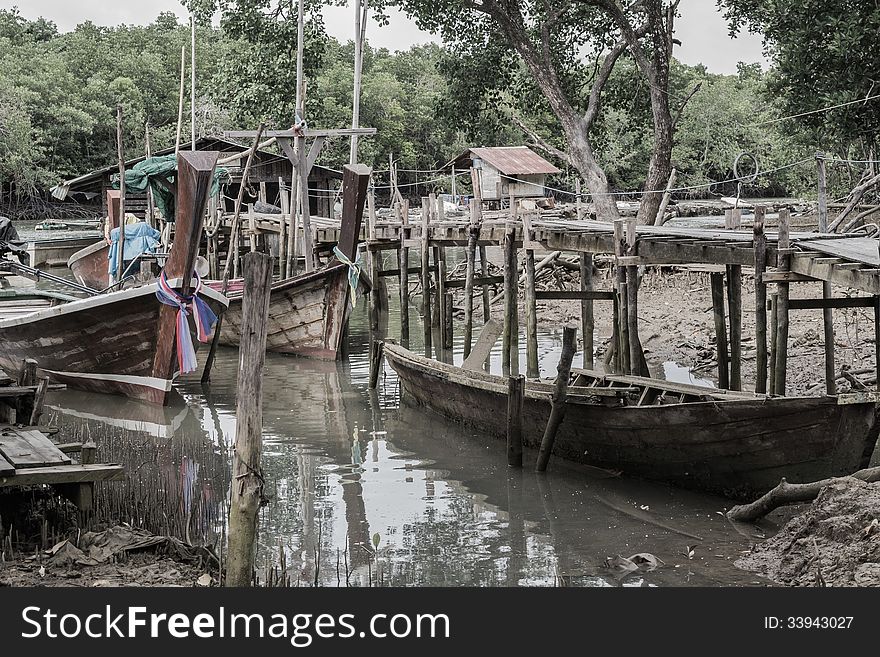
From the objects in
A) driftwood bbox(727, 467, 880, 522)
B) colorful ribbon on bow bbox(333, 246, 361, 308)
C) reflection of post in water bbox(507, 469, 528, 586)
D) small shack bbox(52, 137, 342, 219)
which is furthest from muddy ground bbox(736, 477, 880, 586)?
small shack bbox(52, 137, 342, 219)

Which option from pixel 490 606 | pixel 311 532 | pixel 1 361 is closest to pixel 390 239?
pixel 1 361

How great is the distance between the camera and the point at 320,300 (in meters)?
17.1

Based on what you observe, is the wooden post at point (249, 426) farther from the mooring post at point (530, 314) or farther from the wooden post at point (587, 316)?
the wooden post at point (587, 316)

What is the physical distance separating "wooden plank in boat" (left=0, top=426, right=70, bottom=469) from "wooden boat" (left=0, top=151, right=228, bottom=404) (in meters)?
4.69

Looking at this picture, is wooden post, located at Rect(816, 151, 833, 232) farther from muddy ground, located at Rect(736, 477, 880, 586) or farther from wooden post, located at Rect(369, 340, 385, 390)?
muddy ground, located at Rect(736, 477, 880, 586)

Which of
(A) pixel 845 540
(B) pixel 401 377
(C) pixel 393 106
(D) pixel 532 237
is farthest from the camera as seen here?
(C) pixel 393 106

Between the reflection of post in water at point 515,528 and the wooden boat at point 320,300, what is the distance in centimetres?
716

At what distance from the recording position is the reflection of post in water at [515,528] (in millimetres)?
Result: 7805

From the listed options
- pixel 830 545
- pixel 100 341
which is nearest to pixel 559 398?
pixel 830 545

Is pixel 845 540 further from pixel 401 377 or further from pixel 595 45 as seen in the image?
pixel 595 45

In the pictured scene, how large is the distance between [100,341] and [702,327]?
10417mm

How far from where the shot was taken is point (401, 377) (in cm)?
1348

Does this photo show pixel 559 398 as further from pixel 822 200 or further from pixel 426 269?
pixel 426 269

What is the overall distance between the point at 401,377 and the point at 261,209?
12706mm
